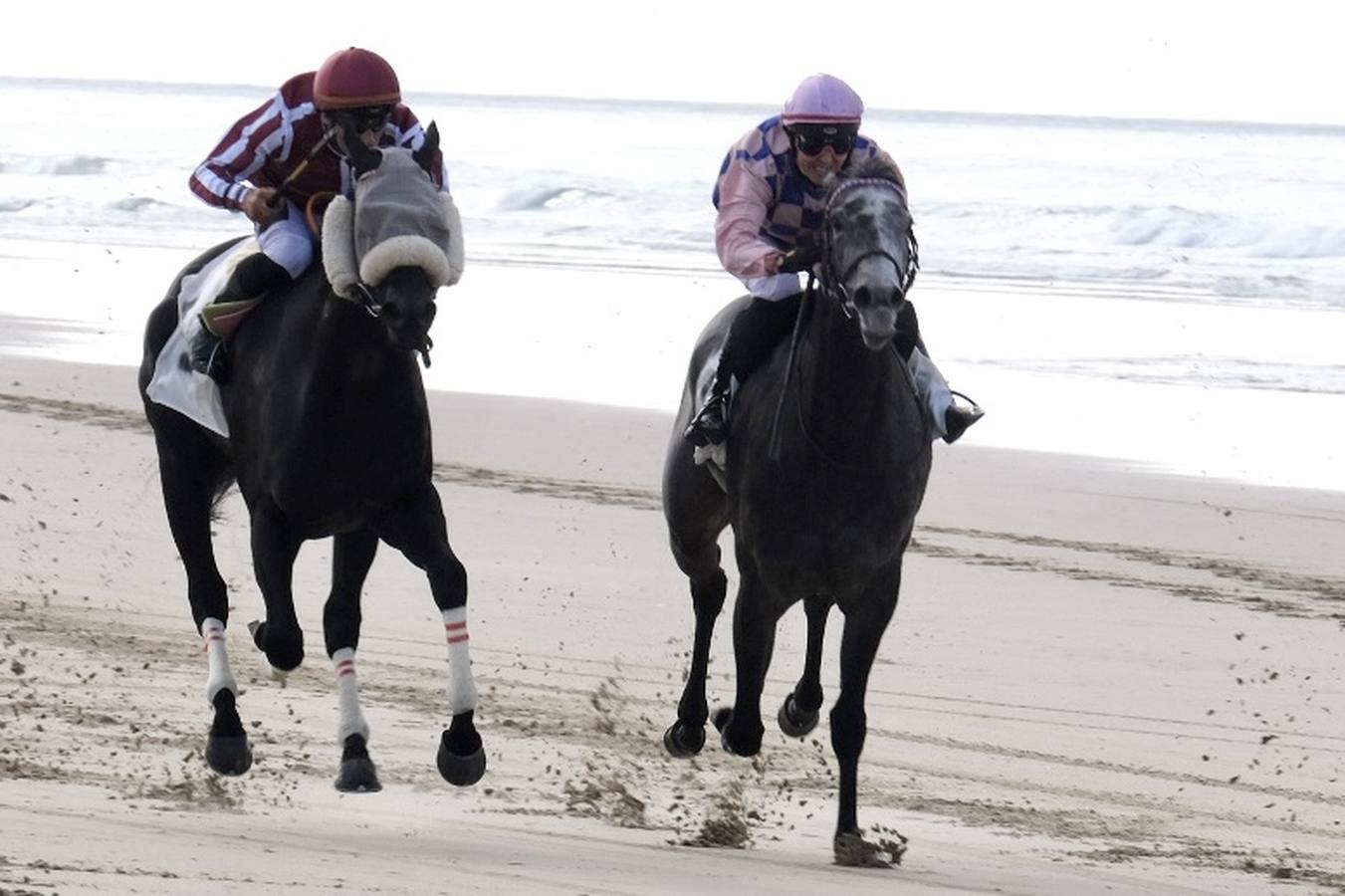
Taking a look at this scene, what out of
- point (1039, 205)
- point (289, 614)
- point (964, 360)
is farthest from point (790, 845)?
point (1039, 205)

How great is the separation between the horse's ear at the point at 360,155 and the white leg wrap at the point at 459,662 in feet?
4.50

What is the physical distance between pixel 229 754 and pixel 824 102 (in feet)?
9.13

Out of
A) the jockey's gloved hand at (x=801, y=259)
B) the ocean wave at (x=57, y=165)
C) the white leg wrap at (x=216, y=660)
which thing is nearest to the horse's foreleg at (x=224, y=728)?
the white leg wrap at (x=216, y=660)

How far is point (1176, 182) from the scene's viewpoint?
171ft

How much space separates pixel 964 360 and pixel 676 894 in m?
14.9

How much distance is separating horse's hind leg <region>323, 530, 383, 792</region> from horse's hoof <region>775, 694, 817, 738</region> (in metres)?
1.56

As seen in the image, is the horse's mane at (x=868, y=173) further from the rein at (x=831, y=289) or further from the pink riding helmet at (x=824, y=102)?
the pink riding helmet at (x=824, y=102)

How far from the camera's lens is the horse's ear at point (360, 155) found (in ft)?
24.1

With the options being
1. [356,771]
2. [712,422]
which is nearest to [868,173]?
[712,422]

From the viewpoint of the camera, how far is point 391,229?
278 inches

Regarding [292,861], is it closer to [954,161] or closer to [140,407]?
[140,407]

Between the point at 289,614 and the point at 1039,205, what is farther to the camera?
the point at 1039,205

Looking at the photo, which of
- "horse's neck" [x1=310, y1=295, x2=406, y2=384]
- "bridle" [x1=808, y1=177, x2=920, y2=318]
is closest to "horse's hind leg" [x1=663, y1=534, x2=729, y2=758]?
"horse's neck" [x1=310, y1=295, x2=406, y2=384]

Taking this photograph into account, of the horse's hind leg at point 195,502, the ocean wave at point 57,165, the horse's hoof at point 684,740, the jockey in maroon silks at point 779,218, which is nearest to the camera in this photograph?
the jockey in maroon silks at point 779,218
